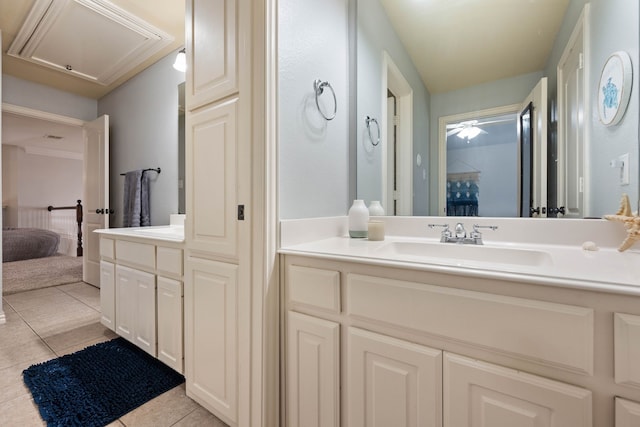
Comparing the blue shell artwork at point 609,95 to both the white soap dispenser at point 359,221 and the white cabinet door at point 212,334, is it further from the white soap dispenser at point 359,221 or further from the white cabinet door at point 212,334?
the white cabinet door at point 212,334

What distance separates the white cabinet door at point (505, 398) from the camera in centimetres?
63

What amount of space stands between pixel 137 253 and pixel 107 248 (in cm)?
48

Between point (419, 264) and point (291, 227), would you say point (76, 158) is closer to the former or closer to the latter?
point (291, 227)

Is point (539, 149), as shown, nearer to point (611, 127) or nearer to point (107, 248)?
point (611, 127)

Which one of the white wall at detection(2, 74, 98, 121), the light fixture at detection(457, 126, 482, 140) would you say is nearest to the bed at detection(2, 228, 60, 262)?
the white wall at detection(2, 74, 98, 121)

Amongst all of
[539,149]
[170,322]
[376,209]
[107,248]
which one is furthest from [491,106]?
[107,248]

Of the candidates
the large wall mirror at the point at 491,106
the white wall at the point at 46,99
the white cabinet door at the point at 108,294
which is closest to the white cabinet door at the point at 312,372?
the large wall mirror at the point at 491,106

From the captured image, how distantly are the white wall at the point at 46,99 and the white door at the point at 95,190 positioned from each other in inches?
10.2

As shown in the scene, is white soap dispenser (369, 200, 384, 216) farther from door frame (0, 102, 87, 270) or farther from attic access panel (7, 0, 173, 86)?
door frame (0, 102, 87, 270)

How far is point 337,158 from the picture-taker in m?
1.54

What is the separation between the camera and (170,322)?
1.50 m

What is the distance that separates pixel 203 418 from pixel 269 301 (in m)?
A: 0.72

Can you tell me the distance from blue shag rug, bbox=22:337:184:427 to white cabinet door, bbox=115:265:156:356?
5.0 inches

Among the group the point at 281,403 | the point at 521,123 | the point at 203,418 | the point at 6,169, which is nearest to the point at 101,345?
the point at 203,418
